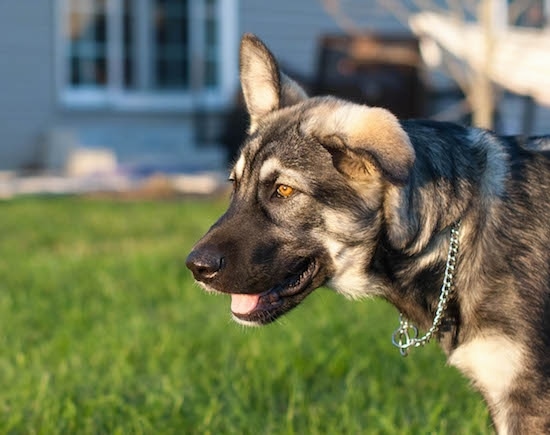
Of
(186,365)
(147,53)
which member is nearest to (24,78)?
(147,53)

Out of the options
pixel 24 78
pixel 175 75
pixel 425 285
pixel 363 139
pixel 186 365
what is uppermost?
pixel 363 139

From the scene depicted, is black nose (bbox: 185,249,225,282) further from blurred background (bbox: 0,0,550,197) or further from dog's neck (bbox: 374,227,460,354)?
blurred background (bbox: 0,0,550,197)

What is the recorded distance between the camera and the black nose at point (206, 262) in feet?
10.7

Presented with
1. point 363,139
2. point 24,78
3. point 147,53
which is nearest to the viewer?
point 363,139

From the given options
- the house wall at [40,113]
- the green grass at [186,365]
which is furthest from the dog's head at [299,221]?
the house wall at [40,113]

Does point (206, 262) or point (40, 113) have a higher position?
point (206, 262)

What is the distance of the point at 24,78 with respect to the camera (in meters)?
14.8

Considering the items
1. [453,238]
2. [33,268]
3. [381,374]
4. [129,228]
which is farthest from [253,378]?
[129,228]

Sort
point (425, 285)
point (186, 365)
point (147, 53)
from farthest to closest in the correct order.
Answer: point (147, 53), point (186, 365), point (425, 285)

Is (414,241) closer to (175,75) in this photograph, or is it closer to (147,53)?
(147,53)

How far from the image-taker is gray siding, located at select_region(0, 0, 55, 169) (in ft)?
48.3

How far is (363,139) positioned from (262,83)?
891mm

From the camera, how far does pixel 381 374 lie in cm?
479

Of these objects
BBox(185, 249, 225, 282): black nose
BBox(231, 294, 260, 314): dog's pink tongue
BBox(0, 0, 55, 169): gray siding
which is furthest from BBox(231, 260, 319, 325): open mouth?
BBox(0, 0, 55, 169): gray siding
